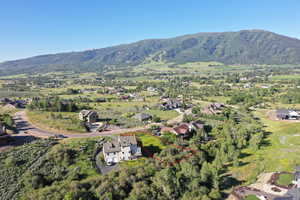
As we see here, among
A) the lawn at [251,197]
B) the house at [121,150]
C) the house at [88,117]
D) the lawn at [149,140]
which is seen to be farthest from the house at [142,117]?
the lawn at [251,197]

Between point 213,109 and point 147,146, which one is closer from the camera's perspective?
point 147,146

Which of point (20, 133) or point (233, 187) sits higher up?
point (20, 133)

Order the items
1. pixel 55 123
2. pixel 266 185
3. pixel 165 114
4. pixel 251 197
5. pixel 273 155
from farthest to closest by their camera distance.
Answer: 1. pixel 165 114
2. pixel 55 123
3. pixel 273 155
4. pixel 266 185
5. pixel 251 197

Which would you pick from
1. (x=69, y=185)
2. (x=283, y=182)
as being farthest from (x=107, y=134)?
(x=283, y=182)

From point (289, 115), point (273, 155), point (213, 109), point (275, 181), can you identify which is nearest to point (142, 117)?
point (213, 109)

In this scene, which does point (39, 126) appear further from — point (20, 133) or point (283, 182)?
point (283, 182)

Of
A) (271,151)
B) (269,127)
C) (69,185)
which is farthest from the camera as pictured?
(269,127)

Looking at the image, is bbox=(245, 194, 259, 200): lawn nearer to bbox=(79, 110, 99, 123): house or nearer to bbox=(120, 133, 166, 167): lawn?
bbox=(120, 133, 166, 167): lawn

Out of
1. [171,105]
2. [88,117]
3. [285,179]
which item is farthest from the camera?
[171,105]

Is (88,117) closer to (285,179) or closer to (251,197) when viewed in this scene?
(251,197)
